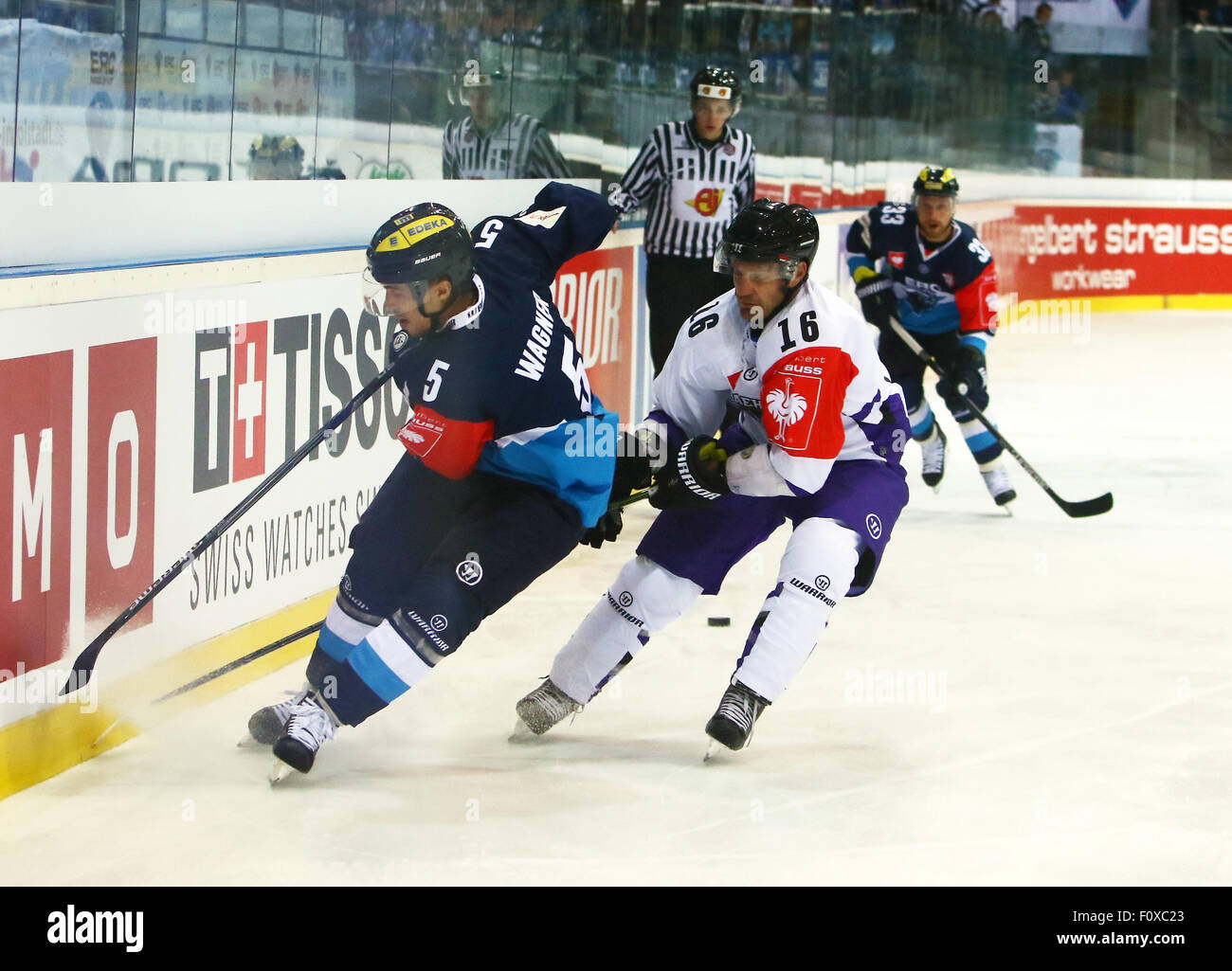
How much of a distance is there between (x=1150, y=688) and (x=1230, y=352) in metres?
7.45

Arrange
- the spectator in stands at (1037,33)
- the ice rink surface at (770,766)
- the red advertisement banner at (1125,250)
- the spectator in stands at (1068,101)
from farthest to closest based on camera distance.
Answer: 1. the spectator in stands at (1068,101)
2. the spectator in stands at (1037,33)
3. the red advertisement banner at (1125,250)
4. the ice rink surface at (770,766)

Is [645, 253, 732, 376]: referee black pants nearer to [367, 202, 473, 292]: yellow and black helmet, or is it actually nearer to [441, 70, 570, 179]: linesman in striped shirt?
[441, 70, 570, 179]: linesman in striped shirt

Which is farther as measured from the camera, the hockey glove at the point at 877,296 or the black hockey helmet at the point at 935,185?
the hockey glove at the point at 877,296

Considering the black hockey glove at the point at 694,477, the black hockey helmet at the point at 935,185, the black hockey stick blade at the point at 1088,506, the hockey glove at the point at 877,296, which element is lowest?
the black hockey stick blade at the point at 1088,506

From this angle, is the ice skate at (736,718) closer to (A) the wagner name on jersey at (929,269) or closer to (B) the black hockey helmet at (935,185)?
(A) the wagner name on jersey at (929,269)

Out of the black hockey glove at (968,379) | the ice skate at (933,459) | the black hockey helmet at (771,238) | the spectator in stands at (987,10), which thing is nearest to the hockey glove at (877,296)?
the black hockey glove at (968,379)

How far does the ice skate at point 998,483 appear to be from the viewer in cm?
604

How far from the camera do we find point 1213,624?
453 cm

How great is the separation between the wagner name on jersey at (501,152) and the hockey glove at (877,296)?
1.23 metres

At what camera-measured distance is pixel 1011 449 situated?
5.94 meters

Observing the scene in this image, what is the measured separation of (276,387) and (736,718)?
139 centimetres

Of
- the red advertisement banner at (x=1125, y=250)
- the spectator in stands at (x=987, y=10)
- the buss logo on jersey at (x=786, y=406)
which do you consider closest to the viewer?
the buss logo on jersey at (x=786, y=406)

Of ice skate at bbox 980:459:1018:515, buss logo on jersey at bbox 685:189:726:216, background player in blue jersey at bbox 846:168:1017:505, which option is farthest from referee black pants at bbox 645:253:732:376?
ice skate at bbox 980:459:1018:515

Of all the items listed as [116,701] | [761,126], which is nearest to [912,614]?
[116,701]
